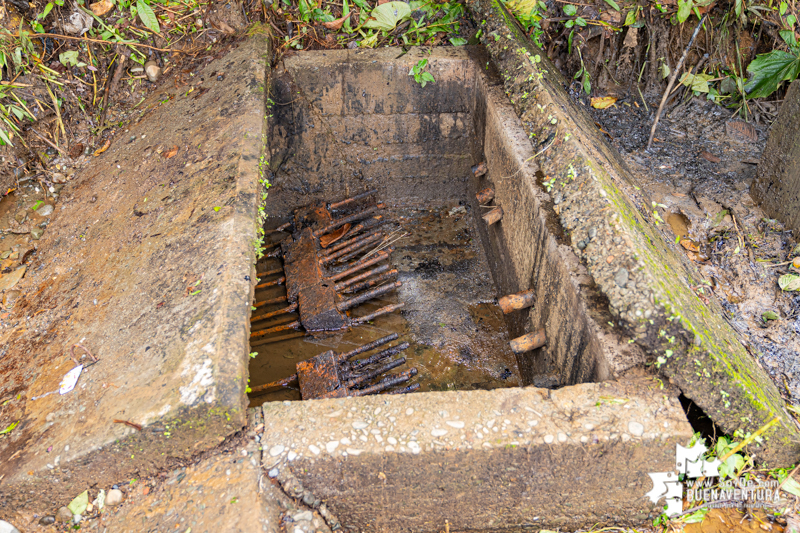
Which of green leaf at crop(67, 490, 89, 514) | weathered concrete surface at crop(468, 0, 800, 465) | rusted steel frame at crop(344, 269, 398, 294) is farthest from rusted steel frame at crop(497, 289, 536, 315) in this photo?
green leaf at crop(67, 490, 89, 514)

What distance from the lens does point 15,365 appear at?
2105mm

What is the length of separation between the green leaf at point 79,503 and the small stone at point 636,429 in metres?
1.88

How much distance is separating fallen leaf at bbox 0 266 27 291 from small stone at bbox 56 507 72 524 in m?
1.42

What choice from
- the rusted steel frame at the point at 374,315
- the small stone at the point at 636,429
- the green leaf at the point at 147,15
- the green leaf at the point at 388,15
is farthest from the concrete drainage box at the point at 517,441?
the green leaf at the point at 147,15

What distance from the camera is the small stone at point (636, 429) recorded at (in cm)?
165

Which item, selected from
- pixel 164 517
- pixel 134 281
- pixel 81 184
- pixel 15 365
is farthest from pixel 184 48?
pixel 164 517

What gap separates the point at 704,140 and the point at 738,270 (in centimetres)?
140

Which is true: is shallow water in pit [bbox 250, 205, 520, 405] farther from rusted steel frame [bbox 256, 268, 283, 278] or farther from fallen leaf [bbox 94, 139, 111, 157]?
fallen leaf [bbox 94, 139, 111, 157]

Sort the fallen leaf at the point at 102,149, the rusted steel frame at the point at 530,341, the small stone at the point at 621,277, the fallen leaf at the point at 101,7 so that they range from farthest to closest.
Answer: the fallen leaf at the point at 101,7 < the fallen leaf at the point at 102,149 < the rusted steel frame at the point at 530,341 < the small stone at the point at 621,277

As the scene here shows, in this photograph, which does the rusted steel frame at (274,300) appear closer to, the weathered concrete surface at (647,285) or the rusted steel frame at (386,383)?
the rusted steel frame at (386,383)

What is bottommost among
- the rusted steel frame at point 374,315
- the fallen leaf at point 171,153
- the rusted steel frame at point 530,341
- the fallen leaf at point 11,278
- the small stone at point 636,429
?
the rusted steel frame at point 374,315

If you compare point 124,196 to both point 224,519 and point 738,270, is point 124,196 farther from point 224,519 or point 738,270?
point 738,270

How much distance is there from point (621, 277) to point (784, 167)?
1.93 metres

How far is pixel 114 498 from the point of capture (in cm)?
165
